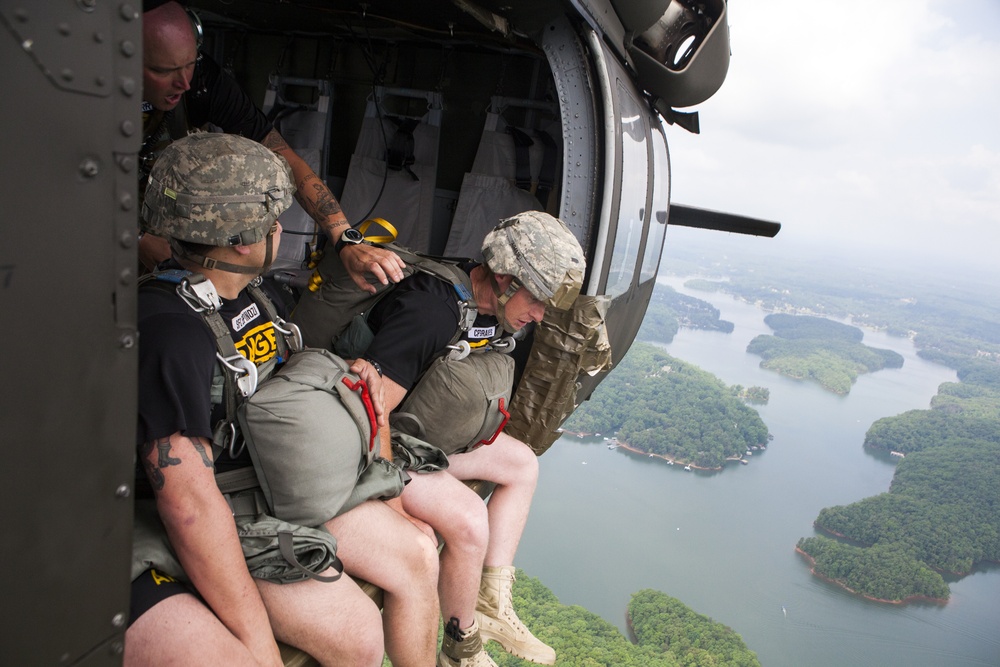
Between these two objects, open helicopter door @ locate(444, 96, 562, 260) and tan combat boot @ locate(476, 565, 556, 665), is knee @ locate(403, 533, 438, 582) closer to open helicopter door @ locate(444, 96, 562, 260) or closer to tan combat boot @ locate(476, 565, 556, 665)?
tan combat boot @ locate(476, 565, 556, 665)

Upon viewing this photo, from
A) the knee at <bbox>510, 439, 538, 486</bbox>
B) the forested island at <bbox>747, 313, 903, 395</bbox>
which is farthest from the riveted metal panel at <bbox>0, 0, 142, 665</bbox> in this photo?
the forested island at <bbox>747, 313, 903, 395</bbox>

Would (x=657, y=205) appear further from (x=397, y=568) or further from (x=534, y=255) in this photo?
(x=397, y=568)

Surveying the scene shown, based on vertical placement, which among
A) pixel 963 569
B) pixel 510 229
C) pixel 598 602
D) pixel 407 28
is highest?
pixel 407 28

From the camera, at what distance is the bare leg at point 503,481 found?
2518mm

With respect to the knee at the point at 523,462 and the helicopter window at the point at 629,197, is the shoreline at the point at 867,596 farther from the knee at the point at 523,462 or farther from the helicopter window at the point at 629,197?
the knee at the point at 523,462

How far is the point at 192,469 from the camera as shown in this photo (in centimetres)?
125

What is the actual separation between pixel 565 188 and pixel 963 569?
132 feet

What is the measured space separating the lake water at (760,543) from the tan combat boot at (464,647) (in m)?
31.5

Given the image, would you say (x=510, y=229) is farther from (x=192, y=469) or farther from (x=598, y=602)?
(x=598, y=602)

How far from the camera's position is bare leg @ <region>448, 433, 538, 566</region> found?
8.26 feet

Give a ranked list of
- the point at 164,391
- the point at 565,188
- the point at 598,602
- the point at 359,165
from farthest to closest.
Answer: the point at 598,602 < the point at 359,165 < the point at 565,188 < the point at 164,391

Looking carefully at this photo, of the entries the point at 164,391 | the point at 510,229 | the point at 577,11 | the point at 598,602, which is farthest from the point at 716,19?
the point at 598,602

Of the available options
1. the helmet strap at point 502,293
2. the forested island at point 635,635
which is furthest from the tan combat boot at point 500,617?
the forested island at point 635,635

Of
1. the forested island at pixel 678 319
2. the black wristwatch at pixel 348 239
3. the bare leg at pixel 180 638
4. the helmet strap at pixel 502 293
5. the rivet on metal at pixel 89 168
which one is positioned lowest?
the forested island at pixel 678 319
